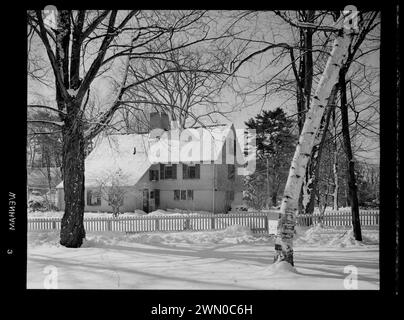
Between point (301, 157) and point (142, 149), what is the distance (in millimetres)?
5567

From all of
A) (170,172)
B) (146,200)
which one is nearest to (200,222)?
(146,200)

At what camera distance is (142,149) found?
792 cm

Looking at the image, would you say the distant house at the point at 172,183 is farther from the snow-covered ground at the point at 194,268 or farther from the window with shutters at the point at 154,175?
the snow-covered ground at the point at 194,268

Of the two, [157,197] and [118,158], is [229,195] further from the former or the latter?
[118,158]

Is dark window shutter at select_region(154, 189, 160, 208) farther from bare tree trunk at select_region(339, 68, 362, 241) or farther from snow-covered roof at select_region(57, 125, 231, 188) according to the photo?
bare tree trunk at select_region(339, 68, 362, 241)

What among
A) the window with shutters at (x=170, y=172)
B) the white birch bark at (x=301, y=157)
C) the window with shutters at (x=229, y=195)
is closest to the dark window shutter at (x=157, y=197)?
the window with shutters at (x=170, y=172)

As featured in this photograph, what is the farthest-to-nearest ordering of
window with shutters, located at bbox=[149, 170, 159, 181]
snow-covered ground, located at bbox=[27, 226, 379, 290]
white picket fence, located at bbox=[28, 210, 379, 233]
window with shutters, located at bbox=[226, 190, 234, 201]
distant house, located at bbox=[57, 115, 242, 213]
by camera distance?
window with shutters, located at bbox=[149, 170, 159, 181] → window with shutters, located at bbox=[226, 190, 234, 201] → distant house, located at bbox=[57, 115, 242, 213] → white picket fence, located at bbox=[28, 210, 379, 233] → snow-covered ground, located at bbox=[27, 226, 379, 290]

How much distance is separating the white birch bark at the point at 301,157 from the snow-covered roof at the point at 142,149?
5.62ft

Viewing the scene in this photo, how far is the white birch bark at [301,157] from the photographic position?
10.7 feet

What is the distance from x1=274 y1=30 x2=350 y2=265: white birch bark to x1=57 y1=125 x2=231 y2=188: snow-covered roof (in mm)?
1713

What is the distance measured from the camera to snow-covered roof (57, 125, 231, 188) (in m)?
5.90

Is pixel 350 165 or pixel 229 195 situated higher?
pixel 350 165

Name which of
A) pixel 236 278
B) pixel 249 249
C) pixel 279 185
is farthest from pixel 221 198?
pixel 236 278

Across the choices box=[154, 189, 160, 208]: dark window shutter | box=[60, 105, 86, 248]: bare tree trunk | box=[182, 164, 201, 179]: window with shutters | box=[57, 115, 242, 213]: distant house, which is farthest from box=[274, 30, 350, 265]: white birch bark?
box=[154, 189, 160, 208]: dark window shutter
